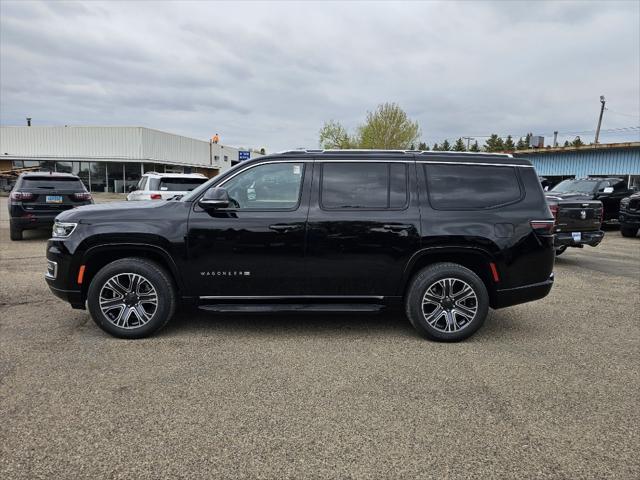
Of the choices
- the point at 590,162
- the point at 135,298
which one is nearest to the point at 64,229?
the point at 135,298

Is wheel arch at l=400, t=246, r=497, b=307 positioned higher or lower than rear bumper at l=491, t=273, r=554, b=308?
higher

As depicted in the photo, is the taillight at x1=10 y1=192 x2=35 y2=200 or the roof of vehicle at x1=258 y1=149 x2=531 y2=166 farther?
the taillight at x1=10 y1=192 x2=35 y2=200

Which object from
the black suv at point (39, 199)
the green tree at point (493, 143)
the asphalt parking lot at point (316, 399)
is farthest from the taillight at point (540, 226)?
the green tree at point (493, 143)

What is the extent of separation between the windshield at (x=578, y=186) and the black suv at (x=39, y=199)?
46.8 ft

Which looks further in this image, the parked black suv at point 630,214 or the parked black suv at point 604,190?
the parked black suv at point 604,190

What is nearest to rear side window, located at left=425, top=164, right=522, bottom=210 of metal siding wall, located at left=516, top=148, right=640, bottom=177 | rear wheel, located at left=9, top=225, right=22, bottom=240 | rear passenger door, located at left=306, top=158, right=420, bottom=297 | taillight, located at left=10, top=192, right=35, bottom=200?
rear passenger door, located at left=306, top=158, right=420, bottom=297

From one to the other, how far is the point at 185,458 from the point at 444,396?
1.90m

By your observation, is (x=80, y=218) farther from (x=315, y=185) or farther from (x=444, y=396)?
(x=444, y=396)

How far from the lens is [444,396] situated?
137 inches

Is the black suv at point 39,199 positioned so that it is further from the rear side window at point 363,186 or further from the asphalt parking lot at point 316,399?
the rear side window at point 363,186

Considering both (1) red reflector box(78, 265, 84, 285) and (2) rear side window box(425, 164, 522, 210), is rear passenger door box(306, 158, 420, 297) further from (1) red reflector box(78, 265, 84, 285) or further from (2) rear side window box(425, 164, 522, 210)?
(1) red reflector box(78, 265, 84, 285)

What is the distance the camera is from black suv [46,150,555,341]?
4535 millimetres

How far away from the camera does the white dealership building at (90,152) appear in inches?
1512

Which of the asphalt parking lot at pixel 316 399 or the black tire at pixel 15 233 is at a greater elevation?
the black tire at pixel 15 233
